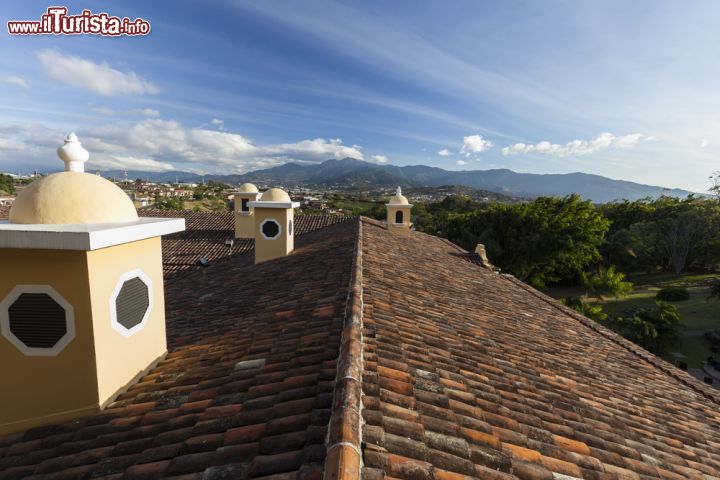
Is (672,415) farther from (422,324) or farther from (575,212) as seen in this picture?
(575,212)

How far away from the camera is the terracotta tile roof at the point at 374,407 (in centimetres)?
229

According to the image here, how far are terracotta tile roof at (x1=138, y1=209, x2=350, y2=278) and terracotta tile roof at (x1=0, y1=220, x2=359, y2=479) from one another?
1226cm

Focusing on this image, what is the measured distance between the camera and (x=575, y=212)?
2895 cm

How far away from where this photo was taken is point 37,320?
11.0 ft

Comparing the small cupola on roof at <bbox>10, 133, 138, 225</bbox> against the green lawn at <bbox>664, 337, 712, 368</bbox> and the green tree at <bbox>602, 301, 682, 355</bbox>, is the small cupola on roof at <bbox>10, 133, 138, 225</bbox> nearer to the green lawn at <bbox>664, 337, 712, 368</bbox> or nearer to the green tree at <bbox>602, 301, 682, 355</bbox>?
the green tree at <bbox>602, 301, 682, 355</bbox>

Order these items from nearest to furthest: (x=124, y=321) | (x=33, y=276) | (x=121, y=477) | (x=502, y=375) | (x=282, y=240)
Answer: (x=121, y=477)
(x=33, y=276)
(x=124, y=321)
(x=502, y=375)
(x=282, y=240)

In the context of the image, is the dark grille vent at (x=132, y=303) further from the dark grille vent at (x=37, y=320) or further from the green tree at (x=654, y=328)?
the green tree at (x=654, y=328)

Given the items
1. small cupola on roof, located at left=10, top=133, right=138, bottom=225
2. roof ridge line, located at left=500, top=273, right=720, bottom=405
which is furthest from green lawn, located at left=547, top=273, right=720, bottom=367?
small cupola on roof, located at left=10, top=133, right=138, bottom=225

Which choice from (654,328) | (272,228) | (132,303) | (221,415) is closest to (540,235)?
(654,328)

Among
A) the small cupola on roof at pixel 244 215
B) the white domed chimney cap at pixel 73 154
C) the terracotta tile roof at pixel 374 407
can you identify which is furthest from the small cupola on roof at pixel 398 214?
the white domed chimney cap at pixel 73 154

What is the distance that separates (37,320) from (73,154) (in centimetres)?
208

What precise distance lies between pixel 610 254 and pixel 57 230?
53803 millimetres

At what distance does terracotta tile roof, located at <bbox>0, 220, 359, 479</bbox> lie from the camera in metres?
2.25

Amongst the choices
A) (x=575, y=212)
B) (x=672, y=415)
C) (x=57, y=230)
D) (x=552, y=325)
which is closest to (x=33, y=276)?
(x=57, y=230)
